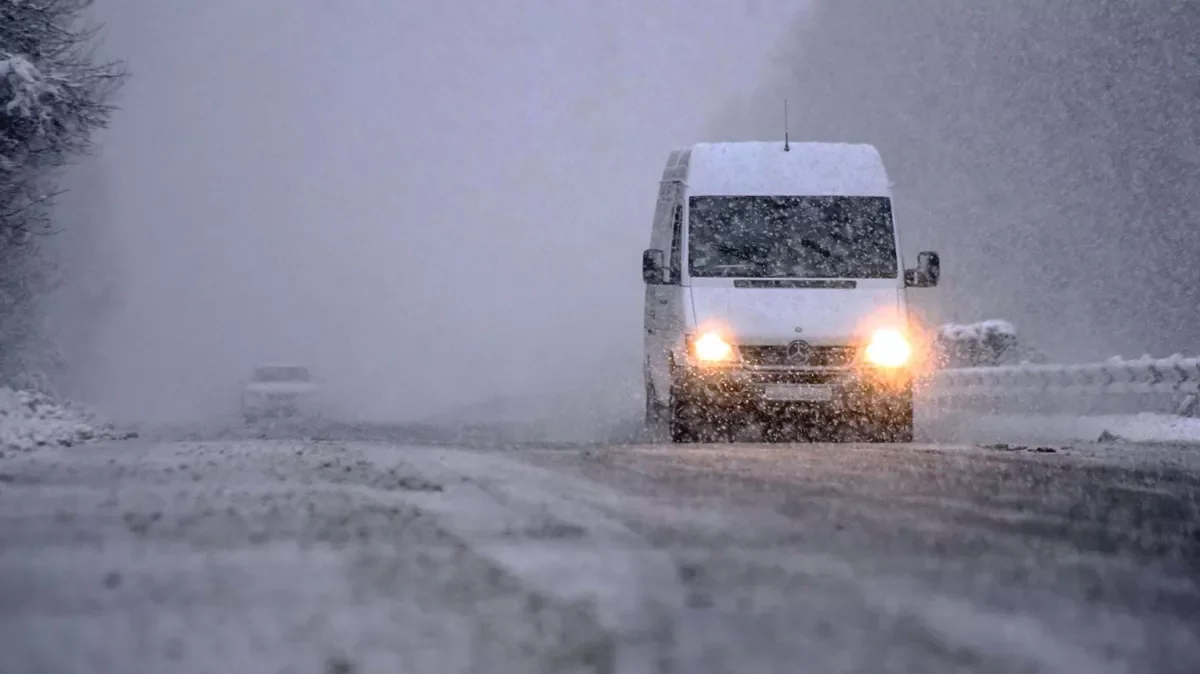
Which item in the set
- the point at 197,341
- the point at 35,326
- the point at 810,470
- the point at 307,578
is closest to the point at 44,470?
the point at 810,470

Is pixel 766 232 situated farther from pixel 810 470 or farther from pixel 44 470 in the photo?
pixel 44 470

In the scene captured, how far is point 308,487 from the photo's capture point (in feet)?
21.1

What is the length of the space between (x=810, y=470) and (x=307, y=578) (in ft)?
14.2

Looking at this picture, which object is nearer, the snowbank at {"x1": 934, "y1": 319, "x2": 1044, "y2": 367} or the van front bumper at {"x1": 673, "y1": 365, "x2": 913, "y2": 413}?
the van front bumper at {"x1": 673, "y1": 365, "x2": 913, "y2": 413}

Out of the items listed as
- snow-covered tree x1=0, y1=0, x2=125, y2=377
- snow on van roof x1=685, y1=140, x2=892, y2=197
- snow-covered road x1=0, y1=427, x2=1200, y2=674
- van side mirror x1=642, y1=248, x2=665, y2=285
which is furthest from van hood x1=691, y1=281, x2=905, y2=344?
snow-covered tree x1=0, y1=0, x2=125, y2=377

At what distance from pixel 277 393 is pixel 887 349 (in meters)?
15.5

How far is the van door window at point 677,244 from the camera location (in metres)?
12.7

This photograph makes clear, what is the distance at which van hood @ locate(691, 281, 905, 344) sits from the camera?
12.1m

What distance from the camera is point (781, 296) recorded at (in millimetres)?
12336

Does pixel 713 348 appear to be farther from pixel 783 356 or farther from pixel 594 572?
pixel 594 572

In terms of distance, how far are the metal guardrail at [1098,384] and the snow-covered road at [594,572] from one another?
288 inches

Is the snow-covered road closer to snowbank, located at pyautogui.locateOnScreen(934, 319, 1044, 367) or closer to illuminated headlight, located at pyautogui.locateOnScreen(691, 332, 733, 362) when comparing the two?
illuminated headlight, located at pyautogui.locateOnScreen(691, 332, 733, 362)

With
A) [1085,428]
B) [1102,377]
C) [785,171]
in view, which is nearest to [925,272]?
[785,171]

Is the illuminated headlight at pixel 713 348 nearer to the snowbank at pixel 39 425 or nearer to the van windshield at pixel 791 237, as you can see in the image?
the van windshield at pixel 791 237
